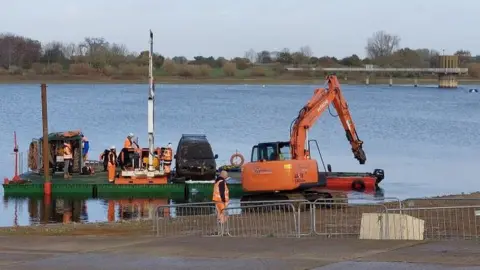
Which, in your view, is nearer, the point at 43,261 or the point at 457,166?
the point at 43,261

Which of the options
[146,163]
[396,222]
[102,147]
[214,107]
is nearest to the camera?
[396,222]

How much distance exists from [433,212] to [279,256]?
9.18 metres

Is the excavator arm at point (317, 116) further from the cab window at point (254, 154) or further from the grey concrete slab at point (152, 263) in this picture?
the grey concrete slab at point (152, 263)

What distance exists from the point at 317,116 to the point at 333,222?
1038 centimetres

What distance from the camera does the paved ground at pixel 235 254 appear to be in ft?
52.2

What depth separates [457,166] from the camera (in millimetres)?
54406

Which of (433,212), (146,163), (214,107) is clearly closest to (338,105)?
(146,163)

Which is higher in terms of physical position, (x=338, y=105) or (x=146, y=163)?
(x=338, y=105)

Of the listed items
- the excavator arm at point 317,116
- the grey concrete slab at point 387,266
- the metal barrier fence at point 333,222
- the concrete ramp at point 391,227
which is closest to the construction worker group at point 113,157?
the excavator arm at point 317,116

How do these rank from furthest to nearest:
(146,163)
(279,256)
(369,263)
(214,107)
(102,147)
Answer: (214,107) < (102,147) < (146,163) < (279,256) < (369,263)

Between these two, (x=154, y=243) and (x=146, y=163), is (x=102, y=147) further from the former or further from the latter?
(x=154, y=243)

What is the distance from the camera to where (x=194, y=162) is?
129ft

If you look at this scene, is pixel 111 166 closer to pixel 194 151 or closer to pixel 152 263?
pixel 194 151

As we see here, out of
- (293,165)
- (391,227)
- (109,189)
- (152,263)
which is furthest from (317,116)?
(152,263)
